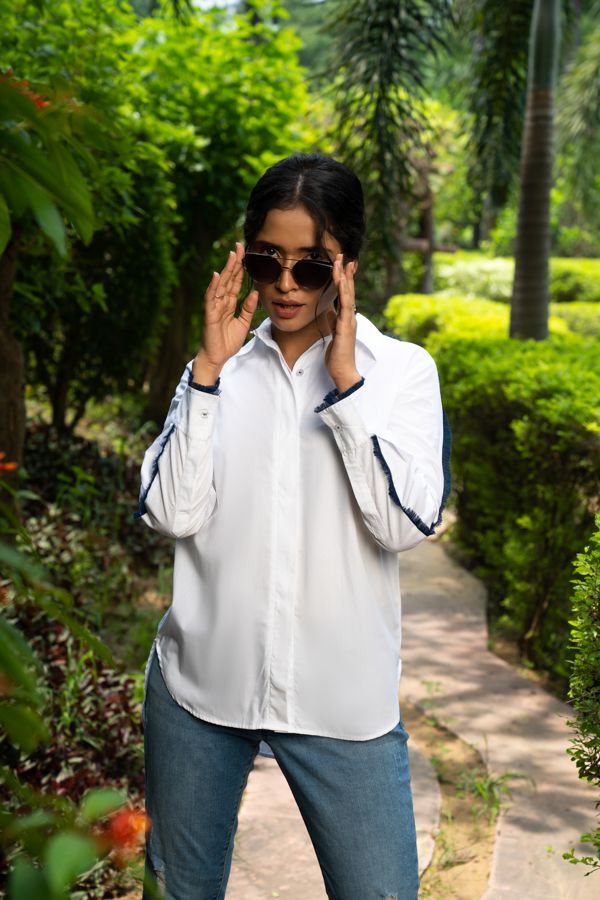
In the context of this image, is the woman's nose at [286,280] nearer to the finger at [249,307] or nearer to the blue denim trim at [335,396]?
the finger at [249,307]

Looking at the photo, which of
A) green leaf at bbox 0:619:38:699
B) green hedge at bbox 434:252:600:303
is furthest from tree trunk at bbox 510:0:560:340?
green hedge at bbox 434:252:600:303

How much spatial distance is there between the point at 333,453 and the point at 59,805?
1.18 metres

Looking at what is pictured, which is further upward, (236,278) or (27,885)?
(236,278)

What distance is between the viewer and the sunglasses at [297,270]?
1.92 metres

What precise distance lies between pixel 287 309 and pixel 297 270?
3.2 inches

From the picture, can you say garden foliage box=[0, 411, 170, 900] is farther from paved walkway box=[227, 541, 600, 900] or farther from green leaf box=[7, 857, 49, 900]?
paved walkway box=[227, 541, 600, 900]

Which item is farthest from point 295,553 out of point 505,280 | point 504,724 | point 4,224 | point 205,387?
point 505,280

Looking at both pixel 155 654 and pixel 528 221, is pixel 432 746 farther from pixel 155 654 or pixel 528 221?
pixel 528 221

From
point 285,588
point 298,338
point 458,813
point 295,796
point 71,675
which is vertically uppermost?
point 298,338

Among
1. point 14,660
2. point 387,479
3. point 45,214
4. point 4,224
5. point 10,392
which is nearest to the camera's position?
point 14,660

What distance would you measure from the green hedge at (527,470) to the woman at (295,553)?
8.32 feet

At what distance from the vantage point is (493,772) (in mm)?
3736

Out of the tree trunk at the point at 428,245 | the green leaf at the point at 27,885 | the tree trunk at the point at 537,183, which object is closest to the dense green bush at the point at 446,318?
the tree trunk at the point at 537,183

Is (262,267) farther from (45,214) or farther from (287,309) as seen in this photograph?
(45,214)
